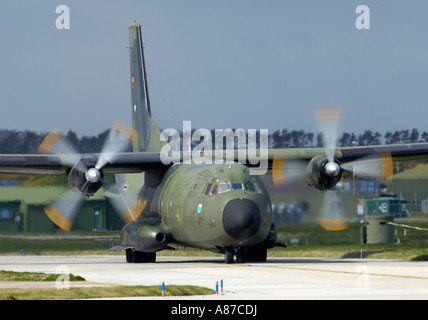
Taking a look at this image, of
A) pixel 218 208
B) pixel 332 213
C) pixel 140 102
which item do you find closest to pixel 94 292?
pixel 218 208

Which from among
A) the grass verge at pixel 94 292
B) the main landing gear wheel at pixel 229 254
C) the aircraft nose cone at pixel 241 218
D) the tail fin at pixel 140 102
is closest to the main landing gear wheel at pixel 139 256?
the main landing gear wheel at pixel 229 254

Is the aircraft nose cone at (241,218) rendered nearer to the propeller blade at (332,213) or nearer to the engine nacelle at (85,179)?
the engine nacelle at (85,179)

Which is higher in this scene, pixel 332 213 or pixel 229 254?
pixel 332 213

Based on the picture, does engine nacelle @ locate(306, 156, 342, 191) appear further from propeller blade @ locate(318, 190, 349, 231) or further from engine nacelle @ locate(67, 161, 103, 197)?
engine nacelle @ locate(67, 161, 103, 197)

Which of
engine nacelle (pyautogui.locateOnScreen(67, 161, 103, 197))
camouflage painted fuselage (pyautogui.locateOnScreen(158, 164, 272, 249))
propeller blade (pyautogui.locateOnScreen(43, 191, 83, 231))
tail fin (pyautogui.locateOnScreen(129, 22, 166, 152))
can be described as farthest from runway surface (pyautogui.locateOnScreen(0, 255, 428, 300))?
tail fin (pyautogui.locateOnScreen(129, 22, 166, 152))

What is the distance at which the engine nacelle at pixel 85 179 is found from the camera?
29719 millimetres

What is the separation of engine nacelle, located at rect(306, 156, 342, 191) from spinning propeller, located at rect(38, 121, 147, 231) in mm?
7503

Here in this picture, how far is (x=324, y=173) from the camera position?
30.4 metres

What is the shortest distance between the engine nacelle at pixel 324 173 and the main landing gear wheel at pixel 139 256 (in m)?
7.32

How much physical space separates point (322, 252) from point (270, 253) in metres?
3.45

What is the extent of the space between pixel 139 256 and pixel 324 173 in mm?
8329

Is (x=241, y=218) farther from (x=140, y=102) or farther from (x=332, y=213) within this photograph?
(x=140, y=102)

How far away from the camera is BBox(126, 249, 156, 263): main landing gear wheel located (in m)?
31.7

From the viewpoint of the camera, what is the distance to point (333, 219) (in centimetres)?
3177
